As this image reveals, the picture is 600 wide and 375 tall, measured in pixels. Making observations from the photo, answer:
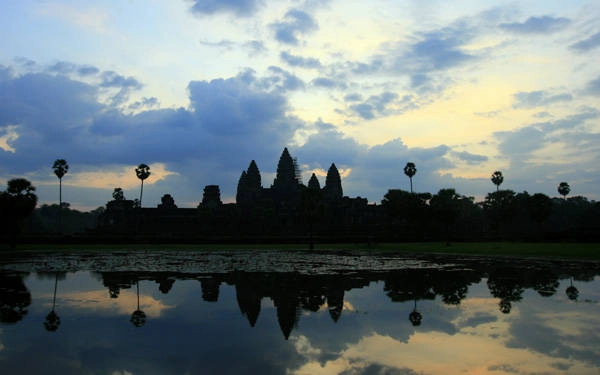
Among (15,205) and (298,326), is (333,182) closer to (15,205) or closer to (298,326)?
(15,205)

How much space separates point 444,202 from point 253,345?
227 feet

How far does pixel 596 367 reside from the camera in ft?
25.1

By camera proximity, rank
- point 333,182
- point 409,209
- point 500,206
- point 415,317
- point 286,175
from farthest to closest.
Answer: point 333,182
point 286,175
point 500,206
point 409,209
point 415,317

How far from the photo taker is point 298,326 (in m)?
10.5

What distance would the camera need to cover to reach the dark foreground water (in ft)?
25.8

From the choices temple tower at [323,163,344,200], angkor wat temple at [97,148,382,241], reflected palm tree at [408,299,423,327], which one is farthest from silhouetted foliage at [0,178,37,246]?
temple tower at [323,163,344,200]

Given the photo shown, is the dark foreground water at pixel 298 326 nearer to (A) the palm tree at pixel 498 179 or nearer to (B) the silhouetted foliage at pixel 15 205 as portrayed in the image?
(B) the silhouetted foliage at pixel 15 205

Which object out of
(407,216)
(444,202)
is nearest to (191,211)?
(407,216)

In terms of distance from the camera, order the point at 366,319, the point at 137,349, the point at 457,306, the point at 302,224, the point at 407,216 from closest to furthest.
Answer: the point at 137,349 < the point at 366,319 < the point at 457,306 < the point at 407,216 < the point at 302,224

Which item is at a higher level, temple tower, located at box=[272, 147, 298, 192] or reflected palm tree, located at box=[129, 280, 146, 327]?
temple tower, located at box=[272, 147, 298, 192]

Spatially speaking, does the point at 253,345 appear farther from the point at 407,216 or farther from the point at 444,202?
the point at 407,216

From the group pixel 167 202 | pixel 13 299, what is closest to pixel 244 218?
pixel 167 202

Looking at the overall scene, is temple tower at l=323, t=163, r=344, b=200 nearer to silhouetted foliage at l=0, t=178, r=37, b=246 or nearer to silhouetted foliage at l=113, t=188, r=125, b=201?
silhouetted foliage at l=113, t=188, r=125, b=201

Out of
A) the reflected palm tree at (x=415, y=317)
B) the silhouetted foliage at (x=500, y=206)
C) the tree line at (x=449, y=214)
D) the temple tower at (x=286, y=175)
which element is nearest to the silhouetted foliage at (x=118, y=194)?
the tree line at (x=449, y=214)
